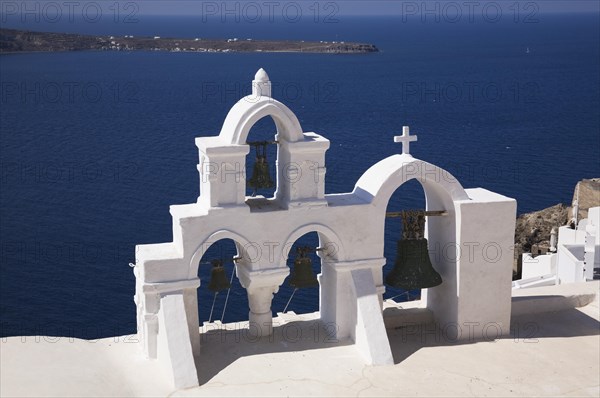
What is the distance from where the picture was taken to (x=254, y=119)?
17500 millimetres

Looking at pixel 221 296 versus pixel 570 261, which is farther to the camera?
pixel 221 296

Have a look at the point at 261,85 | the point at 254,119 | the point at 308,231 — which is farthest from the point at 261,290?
the point at 261,85

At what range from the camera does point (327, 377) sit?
1731 cm

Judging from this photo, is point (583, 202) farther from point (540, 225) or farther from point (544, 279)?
point (544, 279)

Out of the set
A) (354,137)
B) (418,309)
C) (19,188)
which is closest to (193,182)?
(19,188)

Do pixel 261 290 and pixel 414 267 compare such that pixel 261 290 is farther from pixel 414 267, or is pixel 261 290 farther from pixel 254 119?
pixel 254 119

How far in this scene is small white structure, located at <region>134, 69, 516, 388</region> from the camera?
17.5 m

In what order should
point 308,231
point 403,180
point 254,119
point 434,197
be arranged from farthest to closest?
point 434,197
point 403,180
point 308,231
point 254,119

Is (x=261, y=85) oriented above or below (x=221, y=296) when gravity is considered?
above

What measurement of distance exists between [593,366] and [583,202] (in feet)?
84.1

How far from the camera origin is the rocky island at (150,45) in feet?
Result: 517

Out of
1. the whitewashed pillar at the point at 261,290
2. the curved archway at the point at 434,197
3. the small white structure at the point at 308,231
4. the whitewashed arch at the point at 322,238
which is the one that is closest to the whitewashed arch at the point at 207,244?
the small white structure at the point at 308,231

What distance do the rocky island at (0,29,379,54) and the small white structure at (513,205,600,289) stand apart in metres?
131

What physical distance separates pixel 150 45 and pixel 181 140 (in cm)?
10019
